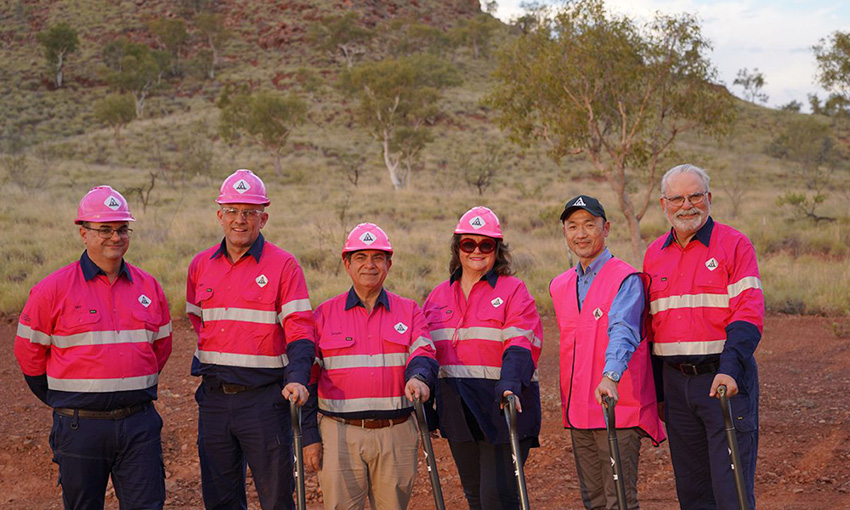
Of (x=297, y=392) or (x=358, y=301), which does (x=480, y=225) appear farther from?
(x=297, y=392)

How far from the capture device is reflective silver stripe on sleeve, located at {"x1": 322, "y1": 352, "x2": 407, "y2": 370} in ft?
14.6

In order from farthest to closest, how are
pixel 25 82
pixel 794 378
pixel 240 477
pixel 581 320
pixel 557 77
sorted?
pixel 25 82, pixel 557 77, pixel 794 378, pixel 240 477, pixel 581 320

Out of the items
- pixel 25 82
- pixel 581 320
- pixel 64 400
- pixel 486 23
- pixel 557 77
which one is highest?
pixel 486 23

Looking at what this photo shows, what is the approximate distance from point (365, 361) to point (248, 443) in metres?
0.93

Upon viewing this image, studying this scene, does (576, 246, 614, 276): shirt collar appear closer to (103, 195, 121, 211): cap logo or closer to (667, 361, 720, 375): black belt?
(667, 361, 720, 375): black belt

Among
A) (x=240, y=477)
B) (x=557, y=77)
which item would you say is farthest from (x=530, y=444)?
(x=557, y=77)

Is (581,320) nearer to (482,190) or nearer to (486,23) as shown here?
(482,190)

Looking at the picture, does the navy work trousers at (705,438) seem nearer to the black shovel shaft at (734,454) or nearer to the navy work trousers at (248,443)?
the black shovel shaft at (734,454)

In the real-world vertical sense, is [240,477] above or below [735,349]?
below

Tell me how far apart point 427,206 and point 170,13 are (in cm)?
5919

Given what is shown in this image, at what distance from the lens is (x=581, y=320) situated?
4.44 metres

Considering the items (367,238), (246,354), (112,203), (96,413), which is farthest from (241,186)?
(96,413)

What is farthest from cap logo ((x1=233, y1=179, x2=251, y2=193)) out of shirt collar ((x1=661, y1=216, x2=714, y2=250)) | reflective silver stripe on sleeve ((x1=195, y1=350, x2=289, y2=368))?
shirt collar ((x1=661, y1=216, x2=714, y2=250))

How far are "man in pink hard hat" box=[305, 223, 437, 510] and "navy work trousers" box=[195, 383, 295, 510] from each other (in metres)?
0.37
